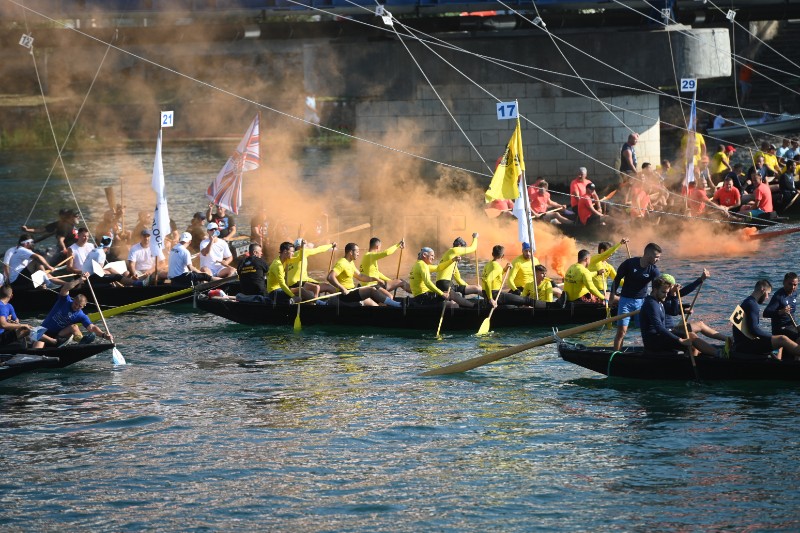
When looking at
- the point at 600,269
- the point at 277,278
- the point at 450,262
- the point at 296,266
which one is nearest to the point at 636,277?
the point at 600,269

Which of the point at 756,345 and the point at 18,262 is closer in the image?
the point at 756,345

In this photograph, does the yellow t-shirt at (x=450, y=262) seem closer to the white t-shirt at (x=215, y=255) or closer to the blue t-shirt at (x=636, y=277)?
the blue t-shirt at (x=636, y=277)

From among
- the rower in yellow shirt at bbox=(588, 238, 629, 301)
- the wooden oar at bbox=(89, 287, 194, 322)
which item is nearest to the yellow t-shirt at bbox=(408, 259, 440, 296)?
the rower in yellow shirt at bbox=(588, 238, 629, 301)

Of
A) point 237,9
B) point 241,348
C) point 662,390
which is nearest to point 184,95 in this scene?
point 237,9

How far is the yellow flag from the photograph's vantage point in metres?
23.8

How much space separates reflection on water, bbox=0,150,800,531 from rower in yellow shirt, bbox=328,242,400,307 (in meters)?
1.26

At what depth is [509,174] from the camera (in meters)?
24.0

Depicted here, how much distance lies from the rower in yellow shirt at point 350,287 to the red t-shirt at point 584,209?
11.2 metres

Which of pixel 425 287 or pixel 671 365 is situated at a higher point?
pixel 425 287

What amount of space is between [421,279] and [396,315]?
76 centimetres

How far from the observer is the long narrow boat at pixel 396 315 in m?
23.1

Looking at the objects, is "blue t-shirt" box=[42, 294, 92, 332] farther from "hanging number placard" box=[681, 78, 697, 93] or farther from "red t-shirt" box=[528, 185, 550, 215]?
"hanging number placard" box=[681, 78, 697, 93]

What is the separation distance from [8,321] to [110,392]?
2151mm

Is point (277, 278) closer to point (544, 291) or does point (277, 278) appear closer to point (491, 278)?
point (491, 278)
